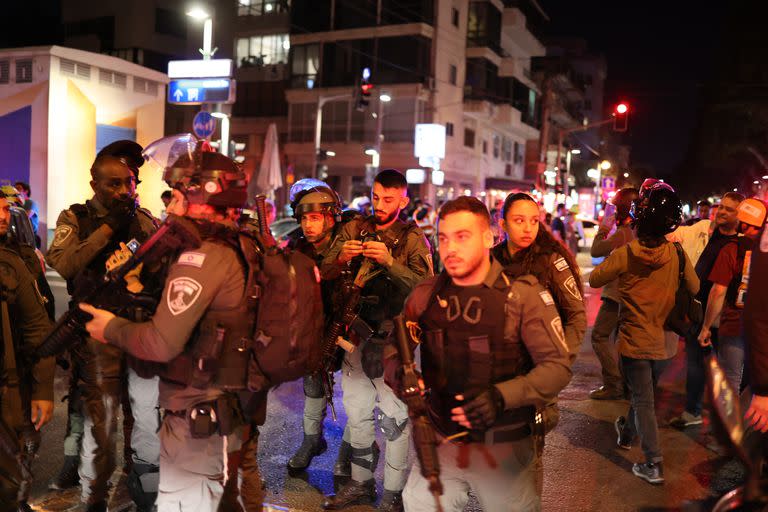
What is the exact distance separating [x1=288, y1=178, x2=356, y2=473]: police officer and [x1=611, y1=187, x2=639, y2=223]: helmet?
2.95 m

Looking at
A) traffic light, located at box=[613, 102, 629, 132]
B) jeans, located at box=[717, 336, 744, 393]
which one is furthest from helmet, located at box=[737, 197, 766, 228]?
traffic light, located at box=[613, 102, 629, 132]

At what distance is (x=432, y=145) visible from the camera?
124 feet

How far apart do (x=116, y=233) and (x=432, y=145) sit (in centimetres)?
3433

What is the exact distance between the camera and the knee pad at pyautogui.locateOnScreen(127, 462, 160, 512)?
4070 millimetres

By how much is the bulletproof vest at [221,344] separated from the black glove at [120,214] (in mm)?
1533

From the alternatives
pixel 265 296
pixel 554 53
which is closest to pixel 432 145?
pixel 265 296

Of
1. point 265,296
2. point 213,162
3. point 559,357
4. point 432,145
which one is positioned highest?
point 432,145

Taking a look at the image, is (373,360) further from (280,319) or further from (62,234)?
(62,234)

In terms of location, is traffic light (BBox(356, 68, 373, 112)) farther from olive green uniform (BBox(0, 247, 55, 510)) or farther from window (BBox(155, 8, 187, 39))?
olive green uniform (BBox(0, 247, 55, 510))

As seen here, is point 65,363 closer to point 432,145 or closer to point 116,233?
point 116,233

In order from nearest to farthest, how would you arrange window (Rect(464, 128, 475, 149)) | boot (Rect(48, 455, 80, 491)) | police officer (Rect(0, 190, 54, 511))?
police officer (Rect(0, 190, 54, 511)), boot (Rect(48, 455, 80, 491)), window (Rect(464, 128, 475, 149))

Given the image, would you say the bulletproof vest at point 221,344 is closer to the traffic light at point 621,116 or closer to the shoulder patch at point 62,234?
the shoulder patch at point 62,234

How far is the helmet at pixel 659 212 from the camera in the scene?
4.96 meters

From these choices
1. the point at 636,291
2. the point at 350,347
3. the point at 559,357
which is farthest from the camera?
the point at 636,291
